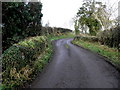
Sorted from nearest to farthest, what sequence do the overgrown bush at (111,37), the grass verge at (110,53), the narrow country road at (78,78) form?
1. the narrow country road at (78,78)
2. the grass verge at (110,53)
3. the overgrown bush at (111,37)

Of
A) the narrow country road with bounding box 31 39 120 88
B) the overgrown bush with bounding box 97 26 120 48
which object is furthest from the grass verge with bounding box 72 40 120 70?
the overgrown bush with bounding box 97 26 120 48

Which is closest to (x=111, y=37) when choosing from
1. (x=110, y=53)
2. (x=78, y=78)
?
(x=110, y=53)

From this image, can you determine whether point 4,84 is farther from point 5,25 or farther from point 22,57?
point 5,25

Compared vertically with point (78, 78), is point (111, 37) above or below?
above

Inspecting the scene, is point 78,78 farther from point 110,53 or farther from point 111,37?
point 111,37

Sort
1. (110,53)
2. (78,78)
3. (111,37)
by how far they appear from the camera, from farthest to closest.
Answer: (111,37) < (110,53) < (78,78)

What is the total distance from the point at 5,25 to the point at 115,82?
1105 cm

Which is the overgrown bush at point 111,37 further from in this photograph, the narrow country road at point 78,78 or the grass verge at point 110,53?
the narrow country road at point 78,78

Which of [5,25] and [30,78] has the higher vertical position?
[5,25]

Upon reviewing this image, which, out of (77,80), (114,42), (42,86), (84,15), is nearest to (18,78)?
(42,86)

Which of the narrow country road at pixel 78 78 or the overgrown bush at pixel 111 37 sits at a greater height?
the overgrown bush at pixel 111 37

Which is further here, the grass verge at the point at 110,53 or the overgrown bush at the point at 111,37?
the overgrown bush at the point at 111,37

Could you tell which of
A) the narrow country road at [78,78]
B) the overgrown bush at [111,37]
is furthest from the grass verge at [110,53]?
the overgrown bush at [111,37]

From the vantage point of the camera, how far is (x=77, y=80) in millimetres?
7461
